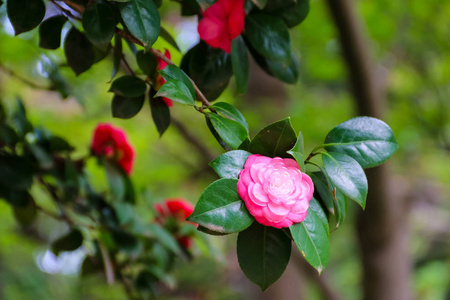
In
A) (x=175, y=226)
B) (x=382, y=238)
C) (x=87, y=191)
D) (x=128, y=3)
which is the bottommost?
(x=382, y=238)

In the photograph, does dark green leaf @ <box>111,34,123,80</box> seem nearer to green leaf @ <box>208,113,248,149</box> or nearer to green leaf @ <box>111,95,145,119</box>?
green leaf @ <box>111,95,145,119</box>

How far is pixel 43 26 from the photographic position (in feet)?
1.53

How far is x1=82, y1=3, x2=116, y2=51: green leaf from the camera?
1.28ft

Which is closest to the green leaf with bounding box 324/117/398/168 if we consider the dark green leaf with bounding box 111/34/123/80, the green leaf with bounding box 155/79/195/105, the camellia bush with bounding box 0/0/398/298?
the camellia bush with bounding box 0/0/398/298

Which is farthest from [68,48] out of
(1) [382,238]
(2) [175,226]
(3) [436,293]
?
(3) [436,293]

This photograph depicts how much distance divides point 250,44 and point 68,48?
19 cm

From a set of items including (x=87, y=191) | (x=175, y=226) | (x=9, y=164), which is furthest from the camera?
(x=175, y=226)

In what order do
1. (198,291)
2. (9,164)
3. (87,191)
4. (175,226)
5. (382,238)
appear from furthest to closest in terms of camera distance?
(198,291)
(382,238)
(175,226)
(87,191)
(9,164)

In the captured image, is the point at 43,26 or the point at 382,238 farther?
the point at 382,238

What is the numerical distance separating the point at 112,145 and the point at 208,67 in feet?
1.01

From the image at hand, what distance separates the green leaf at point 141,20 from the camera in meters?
0.38

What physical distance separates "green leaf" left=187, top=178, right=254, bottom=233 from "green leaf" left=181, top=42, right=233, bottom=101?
177mm

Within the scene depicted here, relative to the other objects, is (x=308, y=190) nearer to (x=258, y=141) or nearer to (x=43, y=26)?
(x=258, y=141)

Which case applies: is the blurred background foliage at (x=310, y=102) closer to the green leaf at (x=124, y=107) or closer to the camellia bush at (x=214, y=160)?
the camellia bush at (x=214, y=160)
